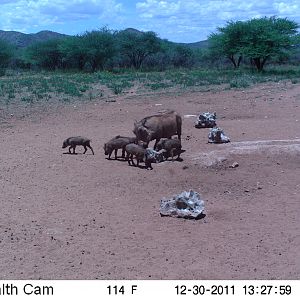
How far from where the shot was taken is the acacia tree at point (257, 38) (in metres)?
43.1

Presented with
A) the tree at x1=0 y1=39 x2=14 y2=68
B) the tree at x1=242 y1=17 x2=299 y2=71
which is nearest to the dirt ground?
the tree at x1=242 y1=17 x2=299 y2=71

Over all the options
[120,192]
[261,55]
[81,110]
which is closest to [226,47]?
[261,55]

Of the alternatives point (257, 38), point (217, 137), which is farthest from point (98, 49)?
point (217, 137)

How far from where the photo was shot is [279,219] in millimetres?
8922

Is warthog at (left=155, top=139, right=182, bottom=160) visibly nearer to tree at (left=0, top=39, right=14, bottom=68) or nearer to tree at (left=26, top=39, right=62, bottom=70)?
tree at (left=0, top=39, right=14, bottom=68)

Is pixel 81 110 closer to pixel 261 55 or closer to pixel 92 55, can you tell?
pixel 261 55

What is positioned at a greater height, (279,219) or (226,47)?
(226,47)

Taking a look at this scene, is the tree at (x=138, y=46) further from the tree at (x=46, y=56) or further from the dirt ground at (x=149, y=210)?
the dirt ground at (x=149, y=210)

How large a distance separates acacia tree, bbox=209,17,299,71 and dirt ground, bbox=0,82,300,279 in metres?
27.0

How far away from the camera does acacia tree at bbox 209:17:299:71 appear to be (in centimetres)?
4312

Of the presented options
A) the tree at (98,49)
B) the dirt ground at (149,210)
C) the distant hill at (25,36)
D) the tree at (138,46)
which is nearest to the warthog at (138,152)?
the dirt ground at (149,210)

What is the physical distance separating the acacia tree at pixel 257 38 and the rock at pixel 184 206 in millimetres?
35279

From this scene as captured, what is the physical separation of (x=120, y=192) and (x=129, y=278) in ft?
12.6

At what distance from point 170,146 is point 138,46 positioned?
52.7 m
